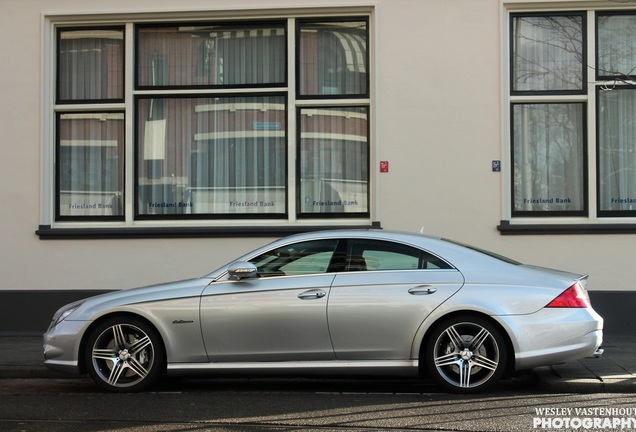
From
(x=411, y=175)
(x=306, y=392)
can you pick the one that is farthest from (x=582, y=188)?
(x=306, y=392)

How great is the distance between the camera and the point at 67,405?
6.96m

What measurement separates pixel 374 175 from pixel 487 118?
6.12 feet

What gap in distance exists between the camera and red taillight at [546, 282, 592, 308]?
22.8 ft

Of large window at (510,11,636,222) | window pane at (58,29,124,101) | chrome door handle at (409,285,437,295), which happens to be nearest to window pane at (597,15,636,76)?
large window at (510,11,636,222)

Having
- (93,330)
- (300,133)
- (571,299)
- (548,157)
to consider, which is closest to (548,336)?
(571,299)

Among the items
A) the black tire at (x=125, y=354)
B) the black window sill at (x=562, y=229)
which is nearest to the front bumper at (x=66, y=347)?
the black tire at (x=125, y=354)

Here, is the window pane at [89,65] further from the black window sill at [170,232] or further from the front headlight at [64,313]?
the front headlight at [64,313]

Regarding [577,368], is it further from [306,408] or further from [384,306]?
[306,408]

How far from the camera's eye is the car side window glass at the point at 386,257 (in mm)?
7305

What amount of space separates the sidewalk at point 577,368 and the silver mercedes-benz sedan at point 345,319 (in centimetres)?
49

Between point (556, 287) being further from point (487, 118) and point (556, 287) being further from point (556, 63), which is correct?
point (556, 63)

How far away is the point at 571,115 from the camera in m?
11.4

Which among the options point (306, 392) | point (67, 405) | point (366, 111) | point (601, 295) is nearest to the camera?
point (67, 405)

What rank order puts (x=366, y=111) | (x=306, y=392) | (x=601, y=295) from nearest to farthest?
(x=306, y=392)
(x=601, y=295)
(x=366, y=111)
